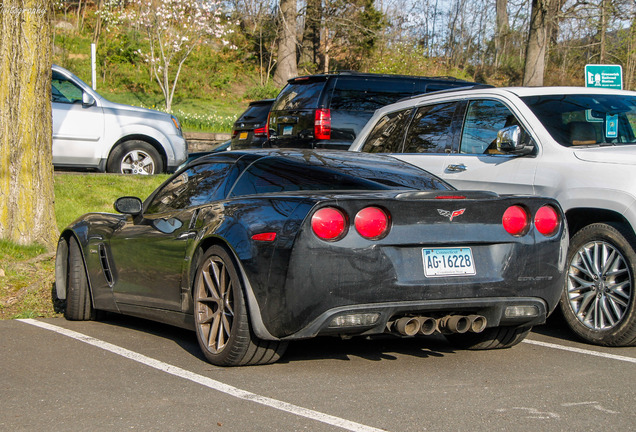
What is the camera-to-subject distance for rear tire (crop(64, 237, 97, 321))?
6859 millimetres

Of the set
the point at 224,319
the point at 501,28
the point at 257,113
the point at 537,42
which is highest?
the point at 501,28

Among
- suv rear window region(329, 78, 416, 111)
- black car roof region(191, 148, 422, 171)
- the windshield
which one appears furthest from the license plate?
suv rear window region(329, 78, 416, 111)

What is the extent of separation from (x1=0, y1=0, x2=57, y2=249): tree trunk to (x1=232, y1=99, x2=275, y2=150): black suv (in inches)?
268

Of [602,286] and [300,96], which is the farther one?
[300,96]

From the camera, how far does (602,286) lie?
585cm

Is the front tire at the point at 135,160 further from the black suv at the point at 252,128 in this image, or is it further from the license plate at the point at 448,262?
the license plate at the point at 448,262

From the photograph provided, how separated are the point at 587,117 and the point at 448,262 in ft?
8.82

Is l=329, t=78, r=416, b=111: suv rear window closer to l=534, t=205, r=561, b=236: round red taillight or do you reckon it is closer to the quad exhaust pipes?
l=534, t=205, r=561, b=236: round red taillight

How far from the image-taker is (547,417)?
13.0 feet

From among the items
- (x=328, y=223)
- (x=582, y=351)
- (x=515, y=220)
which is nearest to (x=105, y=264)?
(x=328, y=223)

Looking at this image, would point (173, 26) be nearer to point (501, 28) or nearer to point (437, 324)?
point (501, 28)

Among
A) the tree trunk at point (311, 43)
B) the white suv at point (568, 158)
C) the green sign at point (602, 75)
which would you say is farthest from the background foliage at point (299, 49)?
the white suv at point (568, 158)

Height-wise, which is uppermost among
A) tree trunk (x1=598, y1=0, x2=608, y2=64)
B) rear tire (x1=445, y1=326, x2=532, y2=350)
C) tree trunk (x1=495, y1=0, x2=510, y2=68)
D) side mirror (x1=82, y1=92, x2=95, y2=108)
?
tree trunk (x1=495, y1=0, x2=510, y2=68)

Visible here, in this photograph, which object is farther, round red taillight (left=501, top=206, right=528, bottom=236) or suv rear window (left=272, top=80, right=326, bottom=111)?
suv rear window (left=272, top=80, right=326, bottom=111)
